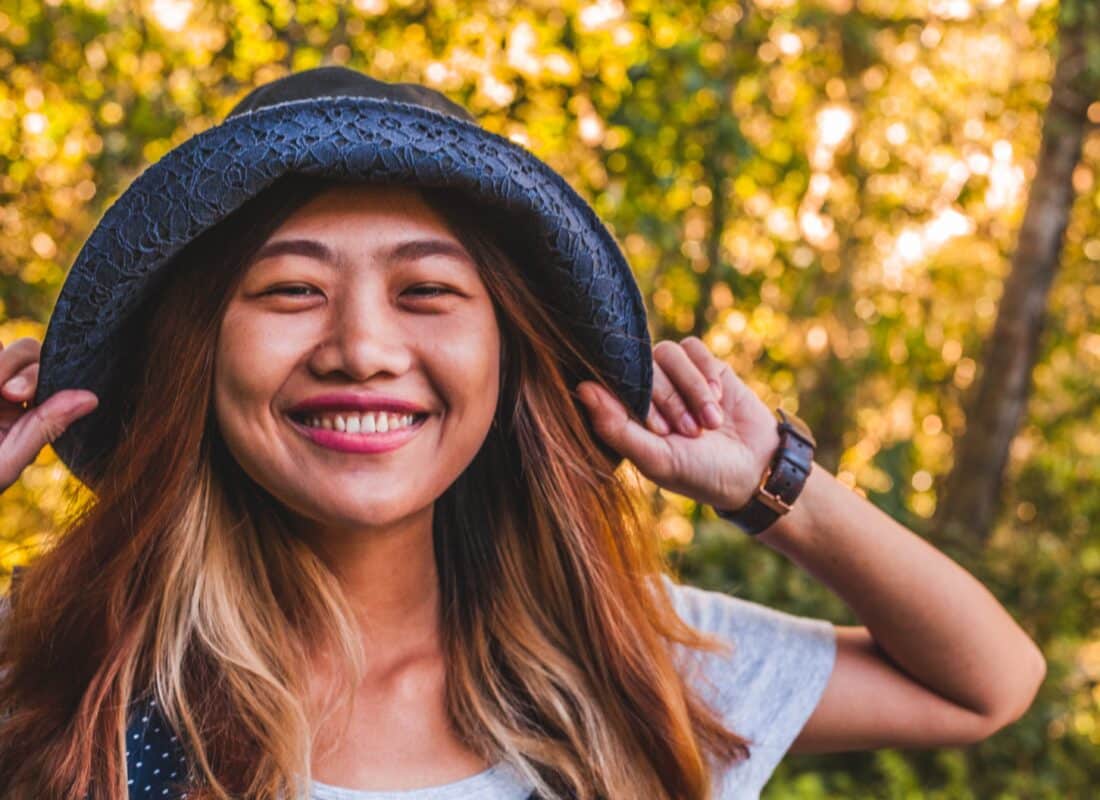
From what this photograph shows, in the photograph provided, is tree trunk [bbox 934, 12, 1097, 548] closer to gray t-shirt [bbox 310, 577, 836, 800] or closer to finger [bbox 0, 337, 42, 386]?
gray t-shirt [bbox 310, 577, 836, 800]

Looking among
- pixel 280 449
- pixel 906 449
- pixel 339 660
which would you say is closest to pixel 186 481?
pixel 280 449

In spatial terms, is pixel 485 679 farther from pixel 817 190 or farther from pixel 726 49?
pixel 817 190

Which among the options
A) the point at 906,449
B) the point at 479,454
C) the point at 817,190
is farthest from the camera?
the point at 817,190

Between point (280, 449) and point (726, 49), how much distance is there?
3.41 m

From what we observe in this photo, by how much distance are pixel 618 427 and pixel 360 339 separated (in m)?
0.50

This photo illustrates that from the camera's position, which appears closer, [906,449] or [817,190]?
[906,449]

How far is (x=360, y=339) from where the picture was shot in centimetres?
169

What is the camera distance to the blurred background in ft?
13.8

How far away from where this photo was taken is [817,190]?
727 centimetres

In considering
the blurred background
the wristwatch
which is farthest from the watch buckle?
the blurred background

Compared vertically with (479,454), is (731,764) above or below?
below

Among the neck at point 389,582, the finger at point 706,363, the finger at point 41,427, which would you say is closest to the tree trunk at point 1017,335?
the finger at point 706,363

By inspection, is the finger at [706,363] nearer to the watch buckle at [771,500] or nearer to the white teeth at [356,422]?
the watch buckle at [771,500]

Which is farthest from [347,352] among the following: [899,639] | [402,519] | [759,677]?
[899,639]
